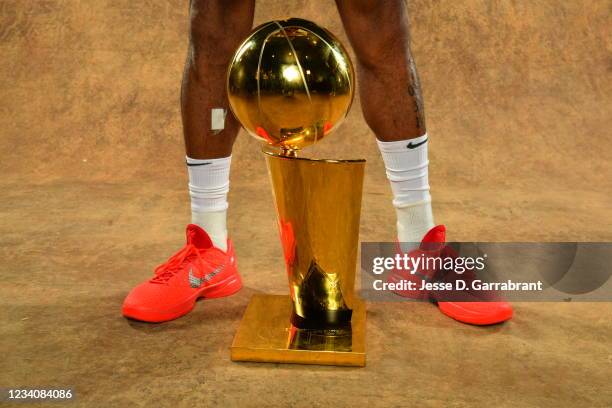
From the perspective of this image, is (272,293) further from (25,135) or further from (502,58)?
(502,58)

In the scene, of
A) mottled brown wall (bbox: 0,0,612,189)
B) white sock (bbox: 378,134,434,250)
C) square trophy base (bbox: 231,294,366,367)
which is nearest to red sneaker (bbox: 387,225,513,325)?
white sock (bbox: 378,134,434,250)

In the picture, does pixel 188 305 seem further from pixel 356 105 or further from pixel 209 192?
pixel 356 105

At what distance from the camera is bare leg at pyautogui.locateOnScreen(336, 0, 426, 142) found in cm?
118

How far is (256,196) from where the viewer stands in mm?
2078

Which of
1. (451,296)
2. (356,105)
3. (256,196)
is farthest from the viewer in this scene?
(356,105)

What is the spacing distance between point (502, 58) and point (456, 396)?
201 cm

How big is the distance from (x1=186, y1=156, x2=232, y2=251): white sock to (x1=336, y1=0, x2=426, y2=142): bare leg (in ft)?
0.93

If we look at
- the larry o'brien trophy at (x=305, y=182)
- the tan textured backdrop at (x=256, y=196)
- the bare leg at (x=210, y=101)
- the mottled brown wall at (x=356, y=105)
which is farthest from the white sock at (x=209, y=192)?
the mottled brown wall at (x=356, y=105)

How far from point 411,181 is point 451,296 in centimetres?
21

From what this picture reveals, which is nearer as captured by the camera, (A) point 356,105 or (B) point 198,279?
(B) point 198,279

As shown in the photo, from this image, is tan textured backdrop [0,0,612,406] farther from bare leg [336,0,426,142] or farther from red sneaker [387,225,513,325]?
bare leg [336,0,426,142]

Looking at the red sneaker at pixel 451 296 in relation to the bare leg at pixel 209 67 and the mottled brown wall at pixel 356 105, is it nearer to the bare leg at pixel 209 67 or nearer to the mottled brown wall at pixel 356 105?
the bare leg at pixel 209 67

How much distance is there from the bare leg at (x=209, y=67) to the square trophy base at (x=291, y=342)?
323mm

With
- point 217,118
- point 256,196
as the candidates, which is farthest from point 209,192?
point 256,196
